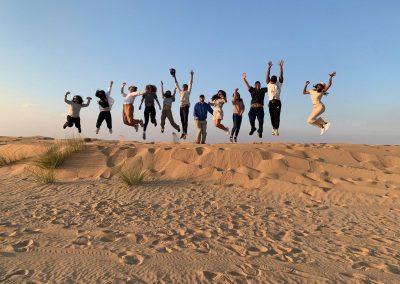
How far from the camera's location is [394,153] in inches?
339

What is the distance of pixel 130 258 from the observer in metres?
2.90

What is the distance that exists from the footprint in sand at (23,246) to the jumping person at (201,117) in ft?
21.7

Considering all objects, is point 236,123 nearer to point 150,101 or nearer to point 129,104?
point 150,101

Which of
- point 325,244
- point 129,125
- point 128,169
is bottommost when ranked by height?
point 325,244

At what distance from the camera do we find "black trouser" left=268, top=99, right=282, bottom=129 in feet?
30.2

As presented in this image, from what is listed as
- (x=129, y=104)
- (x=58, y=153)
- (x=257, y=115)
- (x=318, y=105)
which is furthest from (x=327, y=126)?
(x=58, y=153)

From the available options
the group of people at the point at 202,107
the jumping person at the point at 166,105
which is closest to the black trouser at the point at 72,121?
the group of people at the point at 202,107

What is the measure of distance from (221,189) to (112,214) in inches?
77.2

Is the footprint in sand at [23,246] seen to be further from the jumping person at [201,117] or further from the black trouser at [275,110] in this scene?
the black trouser at [275,110]

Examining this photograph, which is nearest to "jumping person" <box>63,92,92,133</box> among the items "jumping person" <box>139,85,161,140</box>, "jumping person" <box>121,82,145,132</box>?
→ "jumping person" <box>121,82,145,132</box>

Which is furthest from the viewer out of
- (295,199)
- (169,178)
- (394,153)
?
(394,153)

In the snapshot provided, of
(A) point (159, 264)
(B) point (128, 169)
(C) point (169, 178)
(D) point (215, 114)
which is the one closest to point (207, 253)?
(A) point (159, 264)

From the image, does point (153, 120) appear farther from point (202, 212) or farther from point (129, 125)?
point (202, 212)

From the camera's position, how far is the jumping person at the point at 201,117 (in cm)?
941
